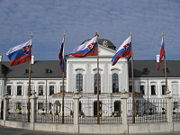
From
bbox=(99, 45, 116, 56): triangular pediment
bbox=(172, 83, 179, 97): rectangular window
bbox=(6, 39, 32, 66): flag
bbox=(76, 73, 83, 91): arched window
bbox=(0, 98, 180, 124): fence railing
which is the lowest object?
bbox=(0, 98, 180, 124): fence railing

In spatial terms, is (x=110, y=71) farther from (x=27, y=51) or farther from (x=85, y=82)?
(x=27, y=51)

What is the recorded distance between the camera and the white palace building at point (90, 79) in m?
41.0

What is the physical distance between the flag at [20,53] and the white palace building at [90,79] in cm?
1552

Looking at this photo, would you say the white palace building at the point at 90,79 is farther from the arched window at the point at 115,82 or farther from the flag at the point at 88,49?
the flag at the point at 88,49

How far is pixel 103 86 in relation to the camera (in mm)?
40969

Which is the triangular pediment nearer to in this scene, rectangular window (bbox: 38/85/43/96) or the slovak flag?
rectangular window (bbox: 38/85/43/96)

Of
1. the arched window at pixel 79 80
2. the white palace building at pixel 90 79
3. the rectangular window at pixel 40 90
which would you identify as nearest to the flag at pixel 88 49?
the white palace building at pixel 90 79

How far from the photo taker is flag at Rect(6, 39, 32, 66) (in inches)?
798

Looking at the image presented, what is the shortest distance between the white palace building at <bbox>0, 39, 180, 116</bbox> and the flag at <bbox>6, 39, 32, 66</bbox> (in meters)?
15.5

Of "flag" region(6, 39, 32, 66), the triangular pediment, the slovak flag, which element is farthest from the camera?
the triangular pediment

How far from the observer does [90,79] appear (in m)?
41.1

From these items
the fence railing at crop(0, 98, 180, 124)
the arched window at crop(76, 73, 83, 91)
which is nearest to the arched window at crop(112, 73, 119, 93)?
the fence railing at crop(0, 98, 180, 124)

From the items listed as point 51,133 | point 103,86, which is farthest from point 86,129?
point 103,86

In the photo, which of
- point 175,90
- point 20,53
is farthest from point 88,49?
point 175,90
